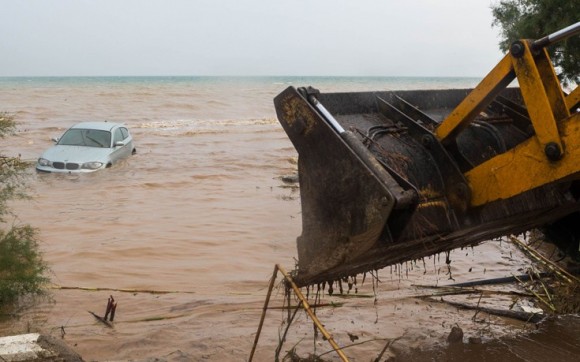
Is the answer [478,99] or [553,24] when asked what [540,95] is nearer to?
[478,99]

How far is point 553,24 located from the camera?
11.6 metres

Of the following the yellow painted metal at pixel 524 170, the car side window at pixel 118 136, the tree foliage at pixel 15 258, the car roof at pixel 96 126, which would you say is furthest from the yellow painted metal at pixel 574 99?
the car side window at pixel 118 136

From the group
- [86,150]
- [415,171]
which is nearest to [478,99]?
[415,171]

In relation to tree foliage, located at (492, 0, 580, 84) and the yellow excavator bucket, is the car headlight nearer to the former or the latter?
tree foliage, located at (492, 0, 580, 84)

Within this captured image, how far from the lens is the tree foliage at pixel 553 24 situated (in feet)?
37.4

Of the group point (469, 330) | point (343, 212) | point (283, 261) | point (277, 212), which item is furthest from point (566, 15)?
point (343, 212)

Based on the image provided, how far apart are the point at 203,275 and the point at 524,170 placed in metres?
5.27

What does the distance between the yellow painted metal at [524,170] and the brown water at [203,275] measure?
1.73 meters

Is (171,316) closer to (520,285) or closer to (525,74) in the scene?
(520,285)

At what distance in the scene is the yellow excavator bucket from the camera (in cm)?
337

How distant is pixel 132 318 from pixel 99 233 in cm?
403

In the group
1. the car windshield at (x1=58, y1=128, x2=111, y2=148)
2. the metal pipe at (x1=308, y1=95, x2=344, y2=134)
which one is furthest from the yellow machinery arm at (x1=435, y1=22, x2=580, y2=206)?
the car windshield at (x1=58, y1=128, x2=111, y2=148)

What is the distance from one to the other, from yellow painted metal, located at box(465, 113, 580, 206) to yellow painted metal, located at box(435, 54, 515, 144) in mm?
344

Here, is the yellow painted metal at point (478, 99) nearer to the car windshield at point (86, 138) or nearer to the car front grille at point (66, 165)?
the car front grille at point (66, 165)
